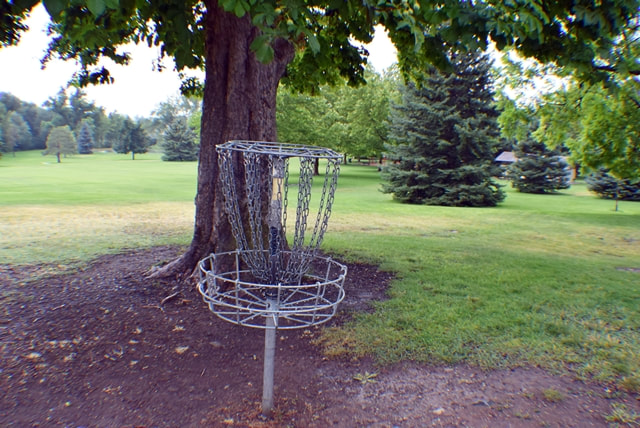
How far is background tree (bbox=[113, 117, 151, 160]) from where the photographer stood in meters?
66.8

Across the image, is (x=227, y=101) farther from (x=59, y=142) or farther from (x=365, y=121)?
(x=59, y=142)

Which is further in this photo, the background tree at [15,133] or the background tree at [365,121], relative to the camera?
the background tree at [15,133]

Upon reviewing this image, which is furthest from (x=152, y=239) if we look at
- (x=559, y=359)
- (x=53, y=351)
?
(x=559, y=359)

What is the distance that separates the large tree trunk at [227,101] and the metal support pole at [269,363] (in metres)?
2.61

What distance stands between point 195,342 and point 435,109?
59.9 ft

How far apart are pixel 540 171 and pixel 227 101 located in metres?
30.0

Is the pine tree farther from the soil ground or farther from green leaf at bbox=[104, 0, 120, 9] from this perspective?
green leaf at bbox=[104, 0, 120, 9]

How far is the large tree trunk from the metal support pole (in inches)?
103

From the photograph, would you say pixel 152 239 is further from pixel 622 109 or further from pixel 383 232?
pixel 622 109

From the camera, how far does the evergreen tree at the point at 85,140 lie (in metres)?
75.8

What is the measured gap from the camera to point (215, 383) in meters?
3.66

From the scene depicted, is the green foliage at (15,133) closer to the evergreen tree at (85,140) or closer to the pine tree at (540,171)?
the evergreen tree at (85,140)

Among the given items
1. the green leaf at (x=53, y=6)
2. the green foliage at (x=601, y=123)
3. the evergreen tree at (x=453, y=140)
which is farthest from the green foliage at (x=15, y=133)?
the green leaf at (x=53, y=6)

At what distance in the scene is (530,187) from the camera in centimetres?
3077
